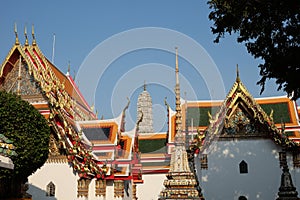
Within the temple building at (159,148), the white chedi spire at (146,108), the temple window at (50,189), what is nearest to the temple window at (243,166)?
the temple building at (159,148)

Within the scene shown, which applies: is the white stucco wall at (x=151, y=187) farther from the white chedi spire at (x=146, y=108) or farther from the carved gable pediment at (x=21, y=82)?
the white chedi spire at (x=146, y=108)

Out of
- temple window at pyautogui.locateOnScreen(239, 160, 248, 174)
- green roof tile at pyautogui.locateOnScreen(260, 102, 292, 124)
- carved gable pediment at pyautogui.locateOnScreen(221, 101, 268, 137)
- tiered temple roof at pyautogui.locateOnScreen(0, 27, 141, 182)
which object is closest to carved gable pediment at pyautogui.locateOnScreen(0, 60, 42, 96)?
tiered temple roof at pyautogui.locateOnScreen(0, 27, 141, 182)

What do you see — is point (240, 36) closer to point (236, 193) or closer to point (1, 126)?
point (1, 126)

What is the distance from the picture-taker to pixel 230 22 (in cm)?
761

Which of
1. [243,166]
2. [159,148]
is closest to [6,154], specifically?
[243,166]

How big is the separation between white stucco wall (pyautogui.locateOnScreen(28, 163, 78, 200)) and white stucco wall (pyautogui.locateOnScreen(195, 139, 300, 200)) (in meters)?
4.82

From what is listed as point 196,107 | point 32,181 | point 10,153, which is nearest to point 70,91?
point 196,107

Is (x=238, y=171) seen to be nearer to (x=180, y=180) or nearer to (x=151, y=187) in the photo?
(x=151, y=187)

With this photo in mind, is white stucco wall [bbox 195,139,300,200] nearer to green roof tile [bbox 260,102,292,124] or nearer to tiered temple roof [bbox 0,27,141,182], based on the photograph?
green roof tile [bbox 260,102,292,124]

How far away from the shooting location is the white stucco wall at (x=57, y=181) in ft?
39.6

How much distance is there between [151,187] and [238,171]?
11.0ft

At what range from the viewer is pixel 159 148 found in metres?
17.8

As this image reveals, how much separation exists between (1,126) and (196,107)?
964cm

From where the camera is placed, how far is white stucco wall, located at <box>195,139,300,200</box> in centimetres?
1440
